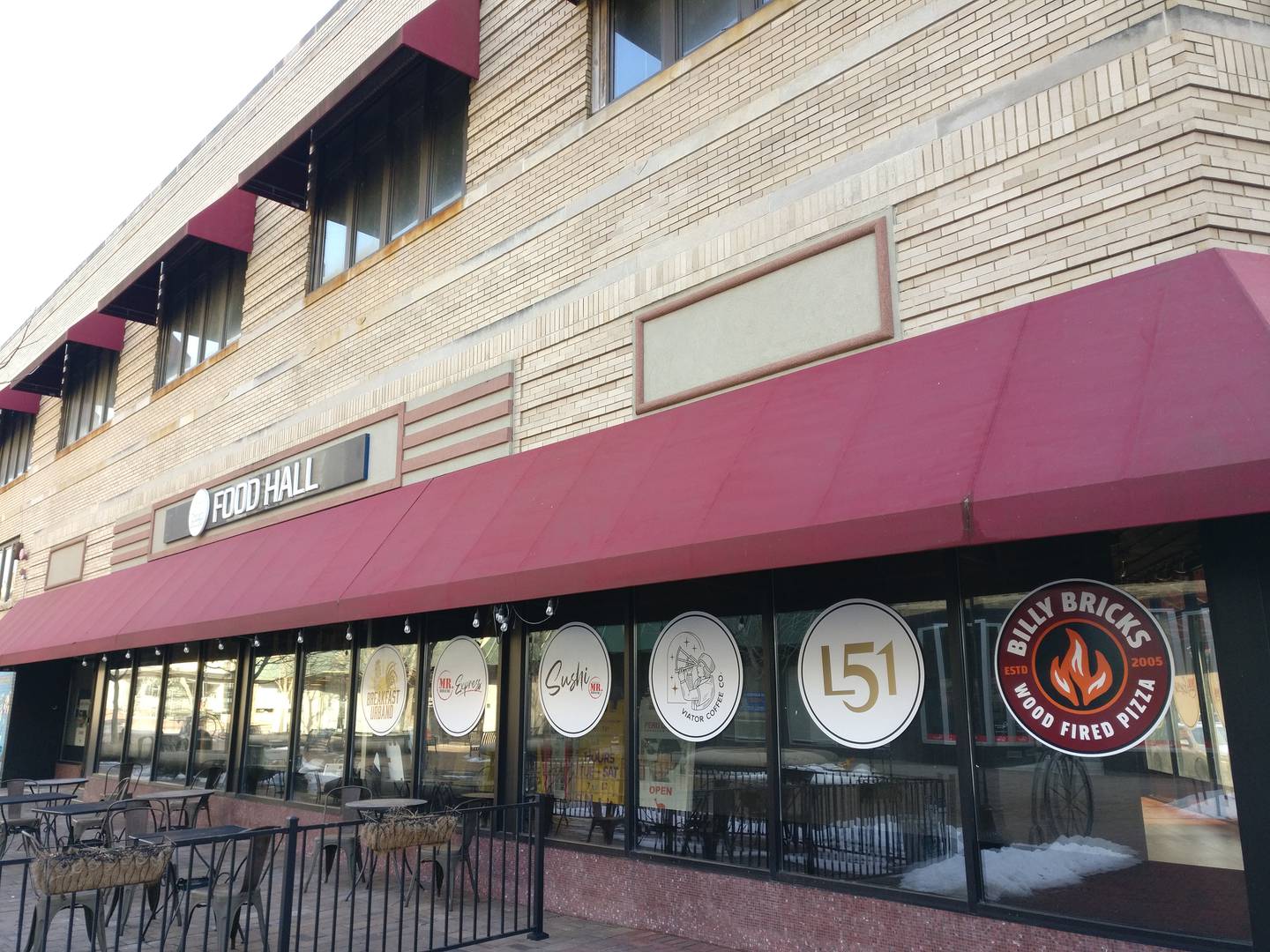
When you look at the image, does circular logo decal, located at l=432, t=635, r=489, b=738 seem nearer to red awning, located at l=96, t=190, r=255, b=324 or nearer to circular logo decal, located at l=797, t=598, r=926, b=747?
circular logo decal, located at l=797, t=598, r=926, b=747

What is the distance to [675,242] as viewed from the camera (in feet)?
27.4

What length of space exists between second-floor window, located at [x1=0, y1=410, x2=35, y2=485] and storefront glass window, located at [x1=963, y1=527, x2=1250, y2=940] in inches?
968

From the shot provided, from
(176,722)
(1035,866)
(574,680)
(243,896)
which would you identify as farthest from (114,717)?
(1035,866)

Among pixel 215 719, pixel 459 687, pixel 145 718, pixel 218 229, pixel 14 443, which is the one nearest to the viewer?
pixel 459 687

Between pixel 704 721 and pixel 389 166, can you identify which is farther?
pixel 389 166

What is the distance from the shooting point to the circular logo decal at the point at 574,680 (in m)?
8.22

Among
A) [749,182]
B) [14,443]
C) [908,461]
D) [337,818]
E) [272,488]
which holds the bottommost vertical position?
[337,818]

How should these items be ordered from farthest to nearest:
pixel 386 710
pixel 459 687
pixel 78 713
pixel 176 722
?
pixel 78 713 → pixel 176 722 → pixel 386 710 → pixel 459 687

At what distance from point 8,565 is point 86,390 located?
5407 mm

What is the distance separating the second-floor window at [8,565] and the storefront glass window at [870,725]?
21595 millimetres

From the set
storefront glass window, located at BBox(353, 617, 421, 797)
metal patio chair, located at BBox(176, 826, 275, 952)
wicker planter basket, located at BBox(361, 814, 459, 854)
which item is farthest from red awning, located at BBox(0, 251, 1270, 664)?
metal patio chair, located at BBox(176, 826, 275, 952)

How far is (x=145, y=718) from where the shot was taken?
→ 15.6 metres

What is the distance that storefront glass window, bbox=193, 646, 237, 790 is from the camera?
1325 cm

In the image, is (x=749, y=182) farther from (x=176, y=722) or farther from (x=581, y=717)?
(x=176, y=722)
